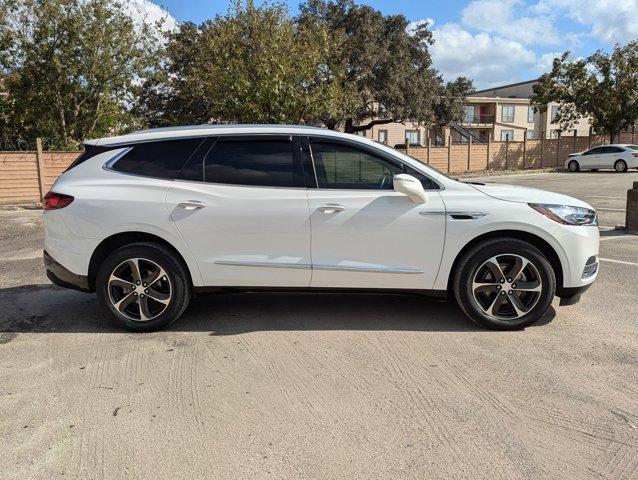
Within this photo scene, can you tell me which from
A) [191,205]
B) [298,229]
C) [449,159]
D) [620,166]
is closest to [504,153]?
[449,159]

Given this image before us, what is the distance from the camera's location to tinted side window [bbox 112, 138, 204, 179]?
461 cm

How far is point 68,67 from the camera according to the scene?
1870 cm

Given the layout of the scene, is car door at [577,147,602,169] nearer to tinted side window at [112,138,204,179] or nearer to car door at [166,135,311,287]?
car door at [166,135,311,287]

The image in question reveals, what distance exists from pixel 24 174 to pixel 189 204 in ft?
47.5

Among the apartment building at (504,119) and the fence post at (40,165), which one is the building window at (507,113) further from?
the fence post at (40,165)

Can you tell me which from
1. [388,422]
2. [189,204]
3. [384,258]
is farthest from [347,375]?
[189,204]

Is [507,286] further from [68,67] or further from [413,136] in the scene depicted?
[413,136]

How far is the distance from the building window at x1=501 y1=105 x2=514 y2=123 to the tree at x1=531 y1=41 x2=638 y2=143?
24.3m

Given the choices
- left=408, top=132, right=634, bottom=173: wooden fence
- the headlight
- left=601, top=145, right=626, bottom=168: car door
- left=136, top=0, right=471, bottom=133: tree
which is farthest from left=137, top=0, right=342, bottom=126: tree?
left=601, top=145, right=626, bottom=168: car door

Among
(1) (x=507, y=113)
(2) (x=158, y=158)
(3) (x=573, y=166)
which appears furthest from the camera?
(1) (x=507, y=113)

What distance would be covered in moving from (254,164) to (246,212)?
1.45ft

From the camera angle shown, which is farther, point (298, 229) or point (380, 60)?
point (380, 60)

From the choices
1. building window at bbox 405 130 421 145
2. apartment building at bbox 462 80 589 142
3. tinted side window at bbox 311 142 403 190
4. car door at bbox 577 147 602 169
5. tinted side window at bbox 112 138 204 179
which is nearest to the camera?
tinted side window at bbox 311 142 403 190

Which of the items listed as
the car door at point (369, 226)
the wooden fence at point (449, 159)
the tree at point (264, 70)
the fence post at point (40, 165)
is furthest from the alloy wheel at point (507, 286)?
the fence post at point (40, 165)
